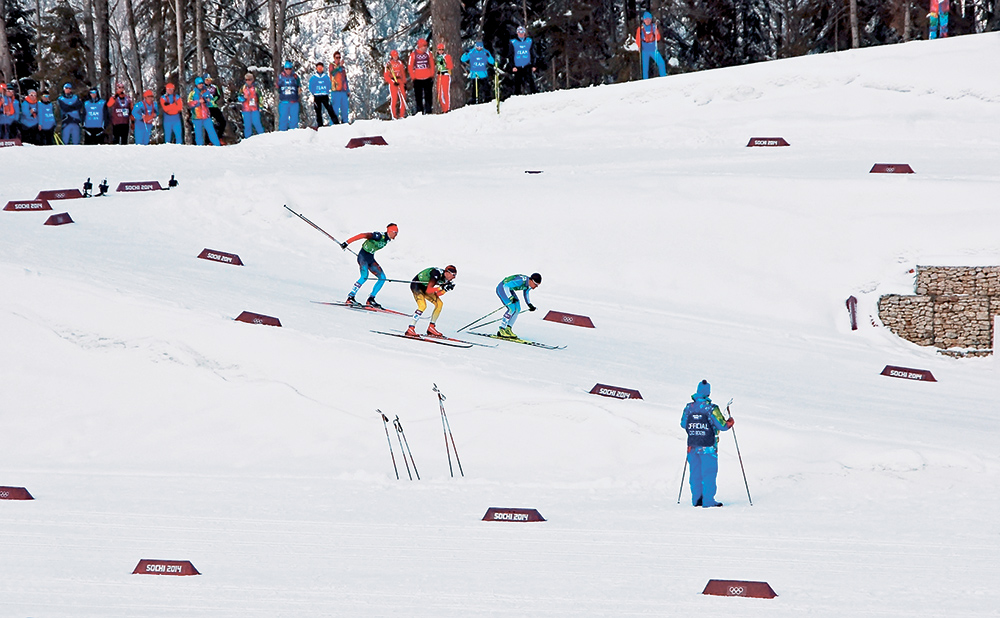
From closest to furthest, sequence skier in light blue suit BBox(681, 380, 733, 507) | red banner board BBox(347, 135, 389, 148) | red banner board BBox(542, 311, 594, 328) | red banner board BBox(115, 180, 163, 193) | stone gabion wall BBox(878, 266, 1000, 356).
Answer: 1. skier in light blue suit BBox(681, 380, 733, 507)
2. red banner board BBox(542, 311, 594, 328)
3. stone gabion wall BBox(878, 266, 1000, 356)
4. red banner board BBox(115, 180, 163, 193)
5. red banner board BBox(347, 135, 389, 148)

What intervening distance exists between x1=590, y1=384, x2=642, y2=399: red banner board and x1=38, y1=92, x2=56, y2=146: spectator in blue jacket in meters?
15.9

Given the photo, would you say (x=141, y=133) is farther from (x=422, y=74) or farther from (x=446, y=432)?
(x=446, y=432)

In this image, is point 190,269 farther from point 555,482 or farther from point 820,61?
point 820,61

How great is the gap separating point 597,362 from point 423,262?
15.8 feet

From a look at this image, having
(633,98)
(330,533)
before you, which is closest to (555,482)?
(330,533)

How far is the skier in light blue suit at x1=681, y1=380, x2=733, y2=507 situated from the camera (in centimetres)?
942

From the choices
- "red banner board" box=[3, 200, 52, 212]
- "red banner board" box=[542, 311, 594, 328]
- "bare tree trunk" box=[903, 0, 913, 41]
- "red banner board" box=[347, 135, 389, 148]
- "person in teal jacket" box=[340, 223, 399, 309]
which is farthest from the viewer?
"bare tree trunk" box=[903, 0, 913, 41]

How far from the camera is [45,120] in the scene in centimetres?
2241

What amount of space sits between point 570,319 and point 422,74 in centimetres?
894

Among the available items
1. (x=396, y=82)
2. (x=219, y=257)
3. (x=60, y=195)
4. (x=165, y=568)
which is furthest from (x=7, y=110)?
(x=165, y=568)

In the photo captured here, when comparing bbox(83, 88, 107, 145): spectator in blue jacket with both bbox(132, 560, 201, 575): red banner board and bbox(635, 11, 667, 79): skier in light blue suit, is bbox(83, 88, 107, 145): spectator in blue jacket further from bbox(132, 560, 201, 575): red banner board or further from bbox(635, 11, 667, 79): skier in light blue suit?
bbox(132, 560, 201, 575): red banner board

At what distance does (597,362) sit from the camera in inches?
522

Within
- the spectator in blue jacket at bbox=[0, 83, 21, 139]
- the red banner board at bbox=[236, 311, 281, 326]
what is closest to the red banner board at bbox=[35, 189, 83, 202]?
the spectator in blue jacket at bbox=[0, 83, 21, 139]

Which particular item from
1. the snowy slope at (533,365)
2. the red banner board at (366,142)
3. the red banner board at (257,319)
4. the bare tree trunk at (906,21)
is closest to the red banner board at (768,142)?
the snowy slope at (533,365)
